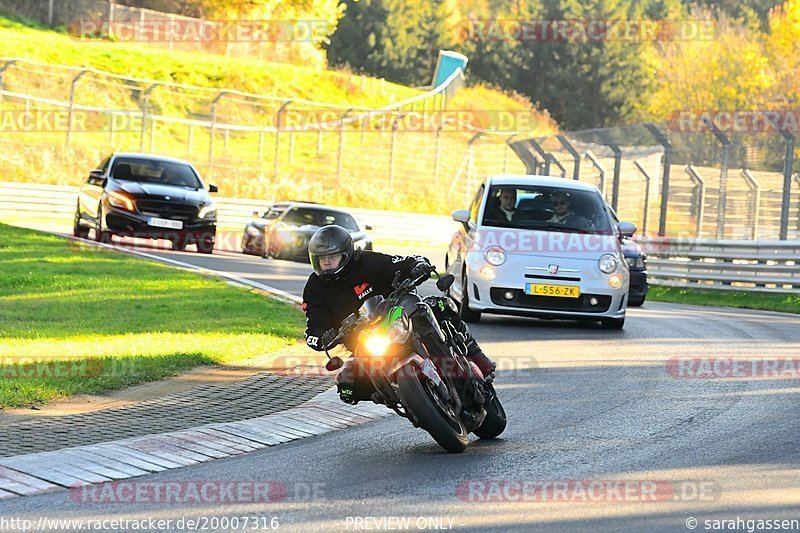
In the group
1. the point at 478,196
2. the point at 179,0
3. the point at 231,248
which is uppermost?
the point at 179,0

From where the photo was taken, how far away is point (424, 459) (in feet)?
25.6

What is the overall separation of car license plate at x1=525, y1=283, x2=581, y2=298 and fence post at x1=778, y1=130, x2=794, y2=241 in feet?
29.2

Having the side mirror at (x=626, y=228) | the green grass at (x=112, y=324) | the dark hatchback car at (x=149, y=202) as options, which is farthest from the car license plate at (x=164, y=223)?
the side mirror at (x=626, y=228)

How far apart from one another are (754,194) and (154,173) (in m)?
11.3

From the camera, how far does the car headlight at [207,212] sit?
1018 inches

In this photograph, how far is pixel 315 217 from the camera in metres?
28.7

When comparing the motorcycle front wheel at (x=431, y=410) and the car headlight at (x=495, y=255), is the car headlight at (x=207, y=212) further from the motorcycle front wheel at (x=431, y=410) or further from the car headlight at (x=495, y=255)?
the motorcycle front wheel at (x=431, y=410)

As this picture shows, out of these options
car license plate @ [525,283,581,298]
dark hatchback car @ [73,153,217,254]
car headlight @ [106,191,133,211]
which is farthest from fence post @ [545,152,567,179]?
car license plate @ [525,283,581,298]

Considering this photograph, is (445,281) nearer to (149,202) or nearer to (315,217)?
(149,202)

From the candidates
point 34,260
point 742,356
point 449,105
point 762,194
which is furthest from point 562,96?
point 742,356

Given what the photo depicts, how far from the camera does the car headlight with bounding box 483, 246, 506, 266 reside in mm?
15211

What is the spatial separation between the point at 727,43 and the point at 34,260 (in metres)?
57.3

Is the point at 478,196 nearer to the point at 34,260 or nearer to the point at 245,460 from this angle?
the point at 34,260

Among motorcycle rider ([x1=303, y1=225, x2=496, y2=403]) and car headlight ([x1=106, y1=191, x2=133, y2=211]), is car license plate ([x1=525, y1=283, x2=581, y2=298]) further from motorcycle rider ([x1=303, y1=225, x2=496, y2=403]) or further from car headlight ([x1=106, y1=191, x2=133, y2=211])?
car headlight ([x1=106, y1=191, x2=133, y2=211])
